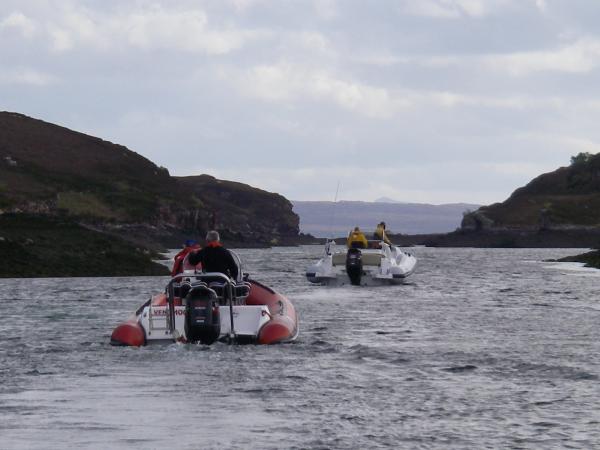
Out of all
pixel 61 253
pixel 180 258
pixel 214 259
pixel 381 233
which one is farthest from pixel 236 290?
pixel 61 253

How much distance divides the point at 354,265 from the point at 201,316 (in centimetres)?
2847

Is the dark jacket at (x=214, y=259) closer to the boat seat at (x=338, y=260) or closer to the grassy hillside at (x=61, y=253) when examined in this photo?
the boat seat at (x=338, y=260)

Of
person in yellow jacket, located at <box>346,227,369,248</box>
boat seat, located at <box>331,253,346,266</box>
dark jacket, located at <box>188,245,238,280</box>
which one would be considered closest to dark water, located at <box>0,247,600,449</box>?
dark jacket, located at <box>188,245,238,280</box>

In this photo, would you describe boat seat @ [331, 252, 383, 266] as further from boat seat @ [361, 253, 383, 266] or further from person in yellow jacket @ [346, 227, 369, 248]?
person in yellow jacket @ [346, 227, 369, 248]

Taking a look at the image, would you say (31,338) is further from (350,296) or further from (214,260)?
(350,296)

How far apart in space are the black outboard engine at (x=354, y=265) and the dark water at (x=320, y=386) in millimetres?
15875

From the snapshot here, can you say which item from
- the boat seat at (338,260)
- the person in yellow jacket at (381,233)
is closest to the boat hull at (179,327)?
the boat seat at (338,260)

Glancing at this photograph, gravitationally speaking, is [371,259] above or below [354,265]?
above

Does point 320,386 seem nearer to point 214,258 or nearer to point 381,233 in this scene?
point 214,258

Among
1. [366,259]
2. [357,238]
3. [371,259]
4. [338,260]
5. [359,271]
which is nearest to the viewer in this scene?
[359,271]

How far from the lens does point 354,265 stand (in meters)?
49.4

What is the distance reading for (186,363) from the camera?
67.1ft

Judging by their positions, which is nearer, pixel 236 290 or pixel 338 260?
pixel 236 290

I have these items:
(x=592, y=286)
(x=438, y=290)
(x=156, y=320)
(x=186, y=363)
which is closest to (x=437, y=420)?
(x=186, y=363)
